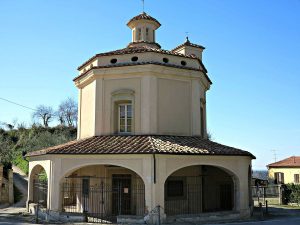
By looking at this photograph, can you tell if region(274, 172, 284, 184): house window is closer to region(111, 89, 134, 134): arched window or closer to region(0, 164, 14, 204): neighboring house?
region(111, 89, 134, 134): arched window

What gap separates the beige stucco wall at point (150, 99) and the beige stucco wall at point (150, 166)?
2733 mm

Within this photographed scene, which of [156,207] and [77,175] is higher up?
[77,175]

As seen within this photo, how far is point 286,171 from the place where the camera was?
38625 mm

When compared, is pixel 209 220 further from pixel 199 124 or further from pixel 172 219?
pixel 199 124

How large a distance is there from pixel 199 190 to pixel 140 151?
4994 mm

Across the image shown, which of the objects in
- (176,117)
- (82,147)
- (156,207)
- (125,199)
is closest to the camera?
(156,207)

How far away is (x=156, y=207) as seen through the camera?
47.7 ft

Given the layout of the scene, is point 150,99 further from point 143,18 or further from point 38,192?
point 38,192

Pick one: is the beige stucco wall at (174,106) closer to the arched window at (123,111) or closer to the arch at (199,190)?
the arched window at (123,111)

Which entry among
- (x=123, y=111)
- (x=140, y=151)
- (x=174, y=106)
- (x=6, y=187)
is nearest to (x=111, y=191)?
(x=140, y=151)

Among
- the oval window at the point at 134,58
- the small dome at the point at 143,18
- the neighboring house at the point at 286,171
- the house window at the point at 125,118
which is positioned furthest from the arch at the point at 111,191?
the neighboring house at the point at 286,171

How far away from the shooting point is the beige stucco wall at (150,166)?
14797 mm

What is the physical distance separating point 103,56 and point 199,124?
6387 mm

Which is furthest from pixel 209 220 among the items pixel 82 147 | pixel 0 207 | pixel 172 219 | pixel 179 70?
pixel 0 207
